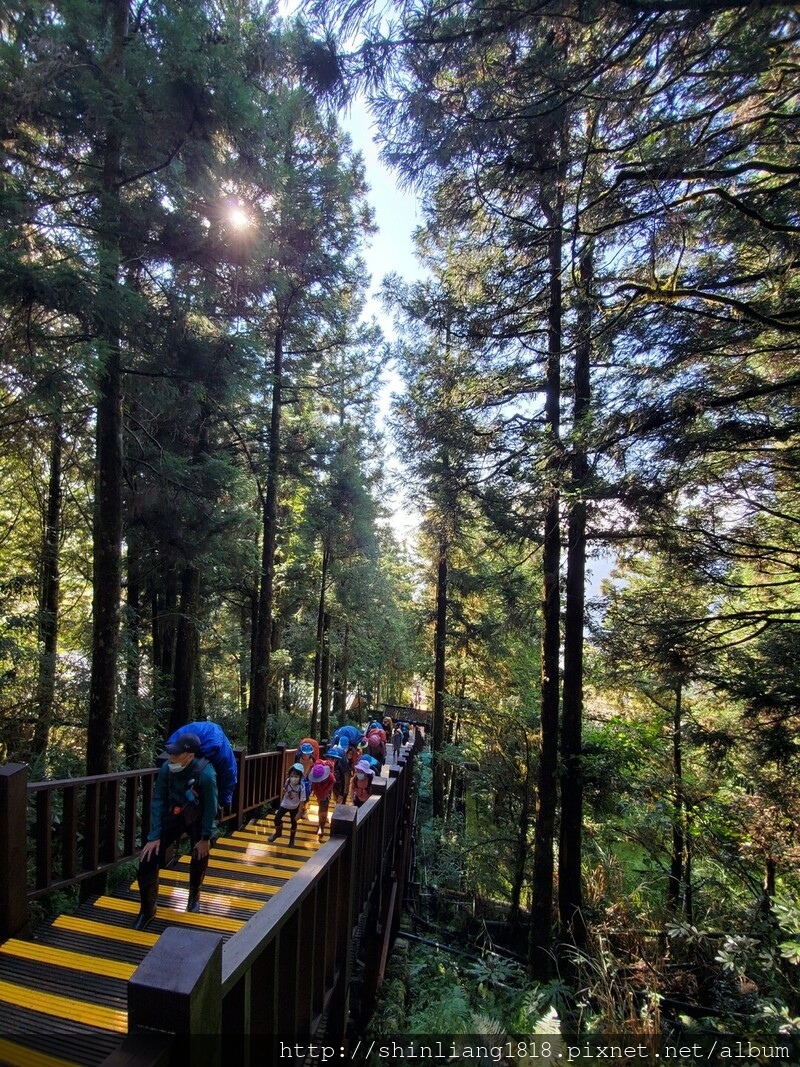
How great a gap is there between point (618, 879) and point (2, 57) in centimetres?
1371

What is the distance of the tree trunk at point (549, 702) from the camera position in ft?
20.6

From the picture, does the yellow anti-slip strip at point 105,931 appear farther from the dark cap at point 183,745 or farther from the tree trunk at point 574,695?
the tree trunk at point 574,695

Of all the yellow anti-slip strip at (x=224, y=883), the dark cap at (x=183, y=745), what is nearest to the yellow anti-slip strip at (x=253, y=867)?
the yellow anti-slip strip at (x=224, y=883)

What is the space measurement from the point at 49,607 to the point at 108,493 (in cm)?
495

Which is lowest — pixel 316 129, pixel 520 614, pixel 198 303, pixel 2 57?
pixel 520 614

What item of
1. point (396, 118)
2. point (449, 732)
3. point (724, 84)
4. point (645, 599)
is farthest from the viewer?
point (449, 732)

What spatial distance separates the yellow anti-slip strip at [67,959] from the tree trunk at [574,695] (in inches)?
206

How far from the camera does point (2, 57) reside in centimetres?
465

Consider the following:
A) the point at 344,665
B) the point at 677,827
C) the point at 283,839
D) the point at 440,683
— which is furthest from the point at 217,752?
the point at 344,665

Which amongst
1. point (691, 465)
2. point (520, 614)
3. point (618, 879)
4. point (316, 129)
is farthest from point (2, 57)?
point (618, 879)

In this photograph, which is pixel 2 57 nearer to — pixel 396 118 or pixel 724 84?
pixel 396 118

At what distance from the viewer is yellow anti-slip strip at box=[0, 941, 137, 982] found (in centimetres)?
260

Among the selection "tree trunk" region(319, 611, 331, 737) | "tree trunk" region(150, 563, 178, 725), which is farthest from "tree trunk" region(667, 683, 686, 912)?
"tree trunk" region(319, 611, 331, 737)

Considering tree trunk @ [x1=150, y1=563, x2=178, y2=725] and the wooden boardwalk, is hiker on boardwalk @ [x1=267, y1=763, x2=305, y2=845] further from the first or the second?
tree trunk @ [x1=150, y1=563, x2=178, y2=725]
